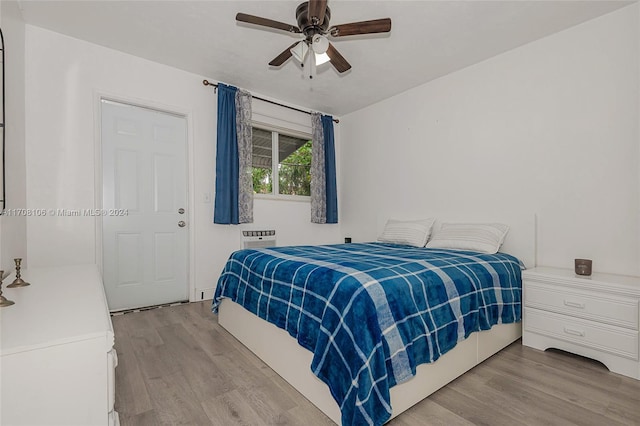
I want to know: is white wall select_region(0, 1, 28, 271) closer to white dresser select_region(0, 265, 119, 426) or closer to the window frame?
white dresser select_region(0, 265, 119, 426)

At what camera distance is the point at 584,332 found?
2.03 m

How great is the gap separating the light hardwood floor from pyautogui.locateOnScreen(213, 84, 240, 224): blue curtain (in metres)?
1.57

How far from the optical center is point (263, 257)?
2.24 metres

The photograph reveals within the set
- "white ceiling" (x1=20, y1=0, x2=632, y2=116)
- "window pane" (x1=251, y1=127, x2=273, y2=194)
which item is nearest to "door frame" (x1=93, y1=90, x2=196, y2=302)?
"white ceiling" (x1=20, y1=0, x2=632, y2=116)

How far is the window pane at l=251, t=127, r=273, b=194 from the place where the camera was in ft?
13.4

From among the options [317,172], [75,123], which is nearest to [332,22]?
[317,172]

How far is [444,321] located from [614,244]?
1.72 m

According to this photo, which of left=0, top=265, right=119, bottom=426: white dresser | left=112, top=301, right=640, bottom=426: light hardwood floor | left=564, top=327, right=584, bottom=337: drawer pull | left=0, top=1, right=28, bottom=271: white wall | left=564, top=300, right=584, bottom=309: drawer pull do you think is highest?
left=0, top=1, right=28, bottom=271: white wall

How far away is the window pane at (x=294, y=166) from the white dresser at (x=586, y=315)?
303 centimetres

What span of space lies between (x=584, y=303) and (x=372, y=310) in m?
1.69

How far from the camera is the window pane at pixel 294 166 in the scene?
14.3 feet

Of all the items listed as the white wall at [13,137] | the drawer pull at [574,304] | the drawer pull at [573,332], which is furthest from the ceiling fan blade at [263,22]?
the drawer pull at [573,332]

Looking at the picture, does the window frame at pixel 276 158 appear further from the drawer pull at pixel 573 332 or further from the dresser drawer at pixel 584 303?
the drawer pull at pixel 573 332

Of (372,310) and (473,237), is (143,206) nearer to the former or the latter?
(372,310)
